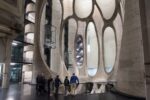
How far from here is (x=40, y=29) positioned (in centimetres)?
2969

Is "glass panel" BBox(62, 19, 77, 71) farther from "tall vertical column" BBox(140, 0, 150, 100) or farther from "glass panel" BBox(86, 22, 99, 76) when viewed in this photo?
"tall vertical column" BBox(140, 0, 150, 100)

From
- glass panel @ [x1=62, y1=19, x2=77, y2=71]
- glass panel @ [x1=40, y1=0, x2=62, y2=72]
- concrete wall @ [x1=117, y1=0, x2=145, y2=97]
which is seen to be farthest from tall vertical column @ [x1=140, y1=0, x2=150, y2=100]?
glass panel @ [x1=62, y1=19, x2=77, y2=71]

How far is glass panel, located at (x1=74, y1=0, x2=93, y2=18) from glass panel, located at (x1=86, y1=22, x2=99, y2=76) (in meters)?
A: 2.25

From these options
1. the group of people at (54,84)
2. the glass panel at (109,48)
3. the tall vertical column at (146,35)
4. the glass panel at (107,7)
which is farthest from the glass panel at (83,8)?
the tall vertical column at (146,35)

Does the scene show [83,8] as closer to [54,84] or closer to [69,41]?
[69,41]

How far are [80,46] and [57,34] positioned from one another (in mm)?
5101

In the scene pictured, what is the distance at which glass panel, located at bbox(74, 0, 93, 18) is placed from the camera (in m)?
34.5

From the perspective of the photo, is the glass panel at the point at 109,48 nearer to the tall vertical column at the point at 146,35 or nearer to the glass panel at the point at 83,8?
the glass panel at the point at 83,8

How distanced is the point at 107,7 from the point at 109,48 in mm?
6599

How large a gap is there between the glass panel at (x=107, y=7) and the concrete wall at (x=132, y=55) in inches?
727

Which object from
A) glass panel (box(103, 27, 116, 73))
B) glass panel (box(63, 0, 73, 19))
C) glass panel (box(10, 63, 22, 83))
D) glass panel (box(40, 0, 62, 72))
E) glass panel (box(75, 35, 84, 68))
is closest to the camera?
glass panel (box(103, 27, 116, 73))

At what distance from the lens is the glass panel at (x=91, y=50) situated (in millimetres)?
33688

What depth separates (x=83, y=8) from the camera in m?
35.3

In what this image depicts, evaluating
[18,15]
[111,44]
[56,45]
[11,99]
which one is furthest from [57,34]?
[18,15]
